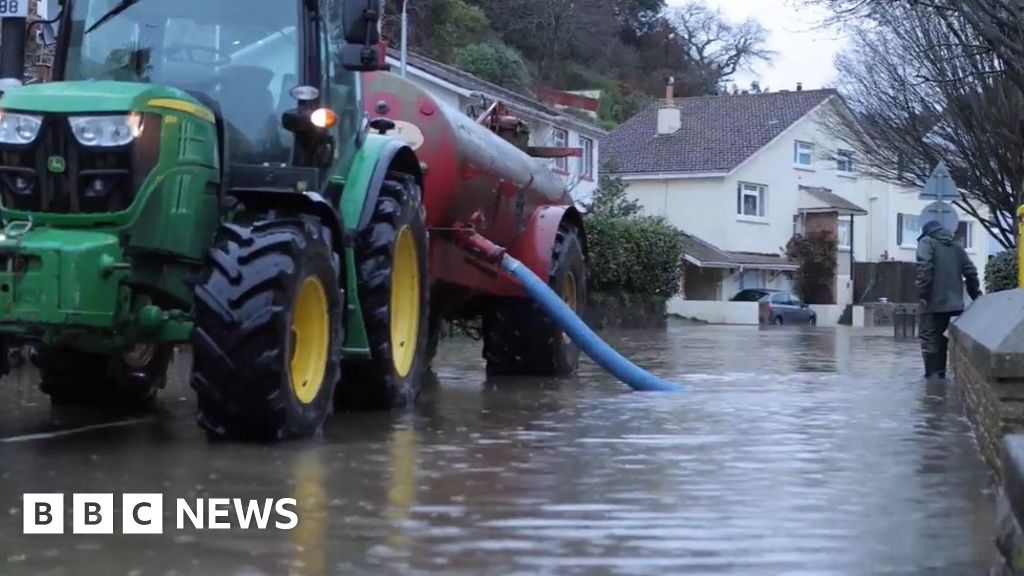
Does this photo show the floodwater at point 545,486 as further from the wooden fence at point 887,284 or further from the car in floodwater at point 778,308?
the wooden fence at point 887,284

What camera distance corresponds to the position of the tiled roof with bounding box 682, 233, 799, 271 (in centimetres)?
5252

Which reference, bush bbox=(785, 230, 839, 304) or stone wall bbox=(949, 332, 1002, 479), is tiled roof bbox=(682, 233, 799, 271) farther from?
stone wall bbox=(949, 332, 1002, 479)

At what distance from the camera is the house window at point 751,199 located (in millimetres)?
56000

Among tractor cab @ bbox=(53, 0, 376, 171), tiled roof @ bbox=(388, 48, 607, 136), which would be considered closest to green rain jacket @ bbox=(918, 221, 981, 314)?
tractor cab @ bbox=(53, 0, 376, 171)

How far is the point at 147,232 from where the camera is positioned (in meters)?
8.07

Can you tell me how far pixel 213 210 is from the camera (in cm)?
871

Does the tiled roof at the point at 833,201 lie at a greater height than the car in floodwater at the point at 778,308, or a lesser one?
greater

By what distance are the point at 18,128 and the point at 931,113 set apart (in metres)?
31.3

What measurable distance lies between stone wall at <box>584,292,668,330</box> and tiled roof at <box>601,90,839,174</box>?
18710mm

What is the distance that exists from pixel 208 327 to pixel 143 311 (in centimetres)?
48

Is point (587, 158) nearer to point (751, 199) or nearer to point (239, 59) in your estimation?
point (751, 199)

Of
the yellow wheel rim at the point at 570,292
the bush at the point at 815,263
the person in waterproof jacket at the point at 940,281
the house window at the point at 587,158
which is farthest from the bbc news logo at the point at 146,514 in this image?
the bush at the point at 815,263

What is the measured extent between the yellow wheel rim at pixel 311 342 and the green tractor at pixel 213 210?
1 cm

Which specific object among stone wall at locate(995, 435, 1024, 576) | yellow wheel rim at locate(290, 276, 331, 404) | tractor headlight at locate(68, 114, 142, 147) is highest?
tractor headlight at locate(68, 114, 142, 147)
